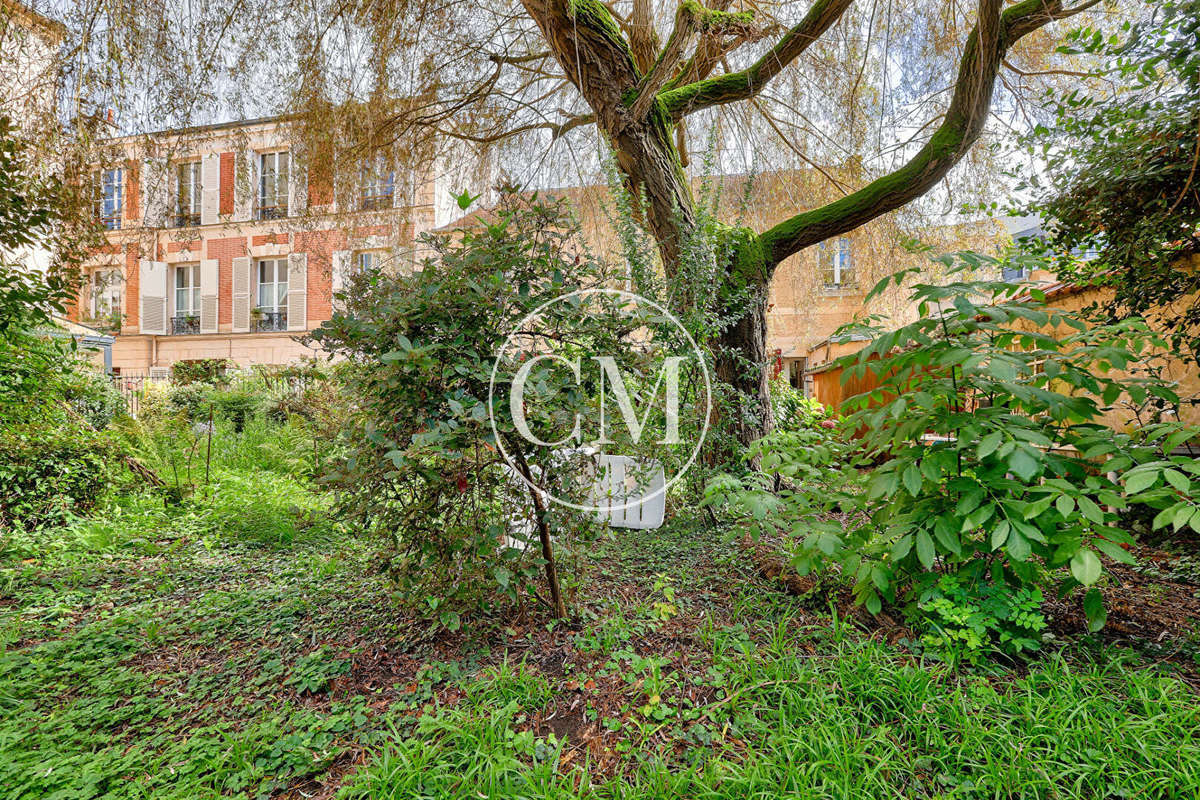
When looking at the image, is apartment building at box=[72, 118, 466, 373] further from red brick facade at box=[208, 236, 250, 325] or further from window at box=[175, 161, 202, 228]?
red brick facade at box=[208, 236, 250, 325]

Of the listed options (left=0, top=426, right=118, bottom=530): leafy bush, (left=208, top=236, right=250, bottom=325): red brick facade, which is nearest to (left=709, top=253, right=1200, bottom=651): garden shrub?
(left=0, top=426, right=118, bottom=530): leafy bush

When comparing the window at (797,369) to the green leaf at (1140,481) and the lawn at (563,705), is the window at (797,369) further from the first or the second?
the green leaf at (1140,481)

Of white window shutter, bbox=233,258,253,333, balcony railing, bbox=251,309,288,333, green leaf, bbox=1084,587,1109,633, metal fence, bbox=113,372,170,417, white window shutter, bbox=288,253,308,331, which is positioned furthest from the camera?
balcony railing, bbox=251,309,288,333

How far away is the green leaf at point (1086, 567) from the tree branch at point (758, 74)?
8.24ft

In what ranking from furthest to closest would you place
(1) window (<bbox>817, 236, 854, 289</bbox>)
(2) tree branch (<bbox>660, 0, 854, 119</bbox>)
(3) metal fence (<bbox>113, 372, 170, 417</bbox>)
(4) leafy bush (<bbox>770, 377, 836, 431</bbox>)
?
(3) metal fence (<bbox>113, 372, 170, 417</bbox>) < (1) window (<bbox>817, 236, 854, 289</bbox>) < (4) leafy bush (<bbox>770, 377, 836, 431</bbox>) < (2) tree branch (<bbox>660, 0, 854, 119</bbox>)

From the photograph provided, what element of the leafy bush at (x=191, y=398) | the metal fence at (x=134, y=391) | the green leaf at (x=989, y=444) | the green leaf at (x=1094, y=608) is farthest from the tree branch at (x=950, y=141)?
the leafy bush at (x=191, y=398)

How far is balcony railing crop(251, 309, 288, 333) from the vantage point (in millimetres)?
13898

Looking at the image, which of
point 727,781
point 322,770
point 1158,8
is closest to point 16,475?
point 322,770

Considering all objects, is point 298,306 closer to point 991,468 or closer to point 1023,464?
point 991,468

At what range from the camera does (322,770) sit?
1.51 m

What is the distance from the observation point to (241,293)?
13.8 meters

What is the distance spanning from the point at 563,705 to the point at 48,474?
4.24 m

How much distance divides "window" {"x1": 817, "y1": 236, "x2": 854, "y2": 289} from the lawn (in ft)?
14.4

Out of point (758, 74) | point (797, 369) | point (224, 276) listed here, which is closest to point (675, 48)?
point (758, 74)
